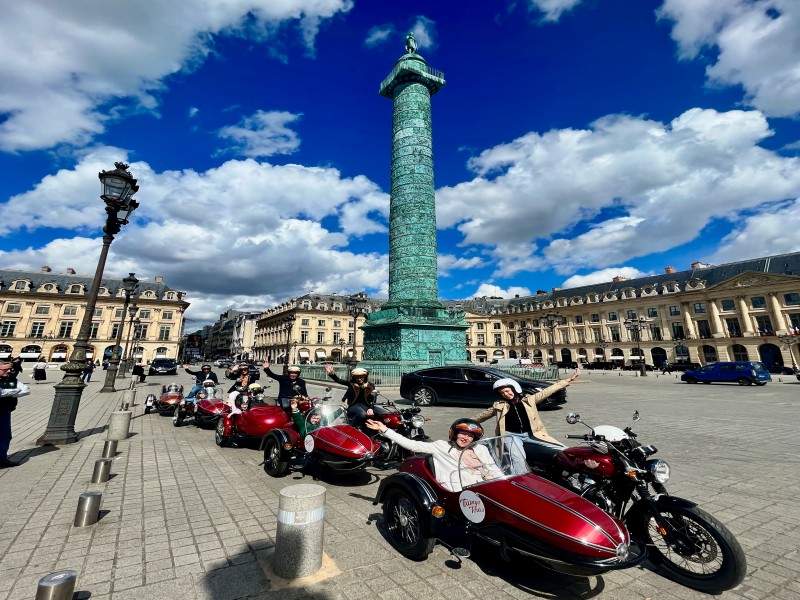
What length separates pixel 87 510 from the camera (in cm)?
377

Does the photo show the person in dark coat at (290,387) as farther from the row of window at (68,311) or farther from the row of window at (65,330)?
the row of window at (68,311)

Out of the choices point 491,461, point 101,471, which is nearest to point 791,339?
point 491,461

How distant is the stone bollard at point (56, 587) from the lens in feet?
7.07

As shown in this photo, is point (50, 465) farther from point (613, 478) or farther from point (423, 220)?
point (423, 220)

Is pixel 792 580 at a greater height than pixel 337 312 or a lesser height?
lesser

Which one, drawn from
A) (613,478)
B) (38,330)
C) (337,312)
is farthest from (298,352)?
(613,478)

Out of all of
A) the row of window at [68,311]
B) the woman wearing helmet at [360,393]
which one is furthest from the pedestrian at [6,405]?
the row of window at [68,311]

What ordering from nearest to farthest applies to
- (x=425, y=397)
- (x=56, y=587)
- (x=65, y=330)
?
1. (x=56, y=587)
2. (x=425, y=397)
3. (x=65, y=330)

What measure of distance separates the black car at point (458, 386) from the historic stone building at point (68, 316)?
54251 millimetres

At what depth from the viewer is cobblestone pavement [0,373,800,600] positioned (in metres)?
2.85

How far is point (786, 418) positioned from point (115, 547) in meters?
14.8

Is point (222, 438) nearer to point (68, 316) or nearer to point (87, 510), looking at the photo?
point (87, 510)

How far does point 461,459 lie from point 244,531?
2.38 metres

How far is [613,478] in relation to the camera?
3309 millimetres
